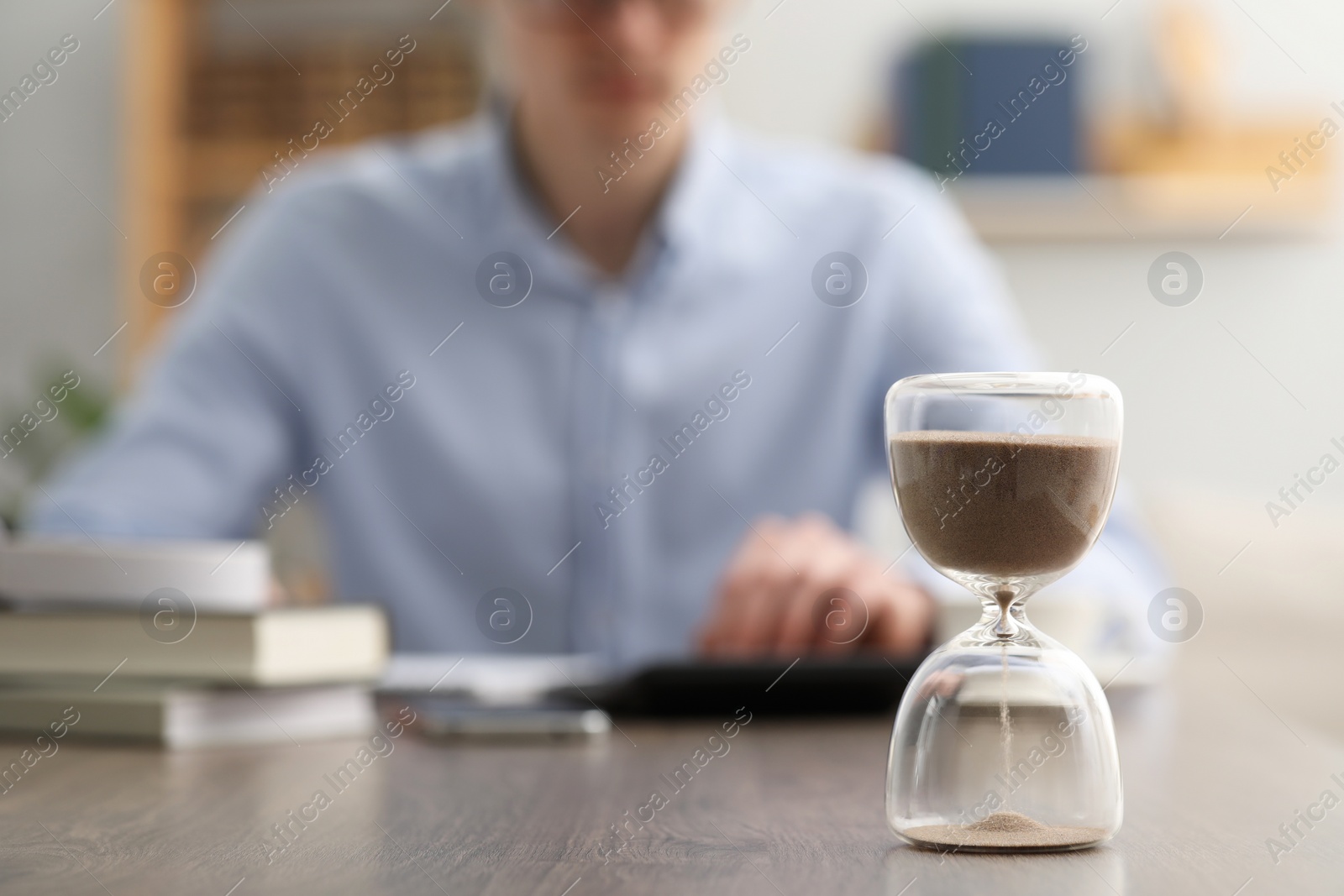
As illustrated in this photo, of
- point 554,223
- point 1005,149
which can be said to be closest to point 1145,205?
point 1005,149

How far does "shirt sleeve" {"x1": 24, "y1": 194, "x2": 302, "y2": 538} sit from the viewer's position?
5.26 feet

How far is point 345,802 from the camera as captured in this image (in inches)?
26.1

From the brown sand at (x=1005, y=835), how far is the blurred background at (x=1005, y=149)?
2.12m

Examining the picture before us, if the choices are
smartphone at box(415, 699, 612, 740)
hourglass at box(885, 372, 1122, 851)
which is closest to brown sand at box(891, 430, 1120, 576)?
hourglass at box(885, 372, 1122, 851)

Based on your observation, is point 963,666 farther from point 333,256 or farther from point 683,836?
point 333,256

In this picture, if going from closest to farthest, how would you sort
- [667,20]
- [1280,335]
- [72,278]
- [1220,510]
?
1. [667,20]
2. [1220,510]
3. [1280,335]
4. [72,278]

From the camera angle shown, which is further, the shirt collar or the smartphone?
the shirt collar

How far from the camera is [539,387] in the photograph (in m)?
1.79

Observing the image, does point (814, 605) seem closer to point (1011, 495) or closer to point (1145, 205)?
point (1011, 495)

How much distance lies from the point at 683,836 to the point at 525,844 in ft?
0.23

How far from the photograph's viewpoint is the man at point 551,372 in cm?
175

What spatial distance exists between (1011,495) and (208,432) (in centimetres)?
138

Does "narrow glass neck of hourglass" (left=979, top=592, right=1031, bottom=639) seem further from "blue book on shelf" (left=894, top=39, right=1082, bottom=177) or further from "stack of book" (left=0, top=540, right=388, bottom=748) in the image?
"blue book on shelf" (left=894, top=39, right=1082, bottom=177)

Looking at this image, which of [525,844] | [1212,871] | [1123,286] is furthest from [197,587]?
[1123,286]
